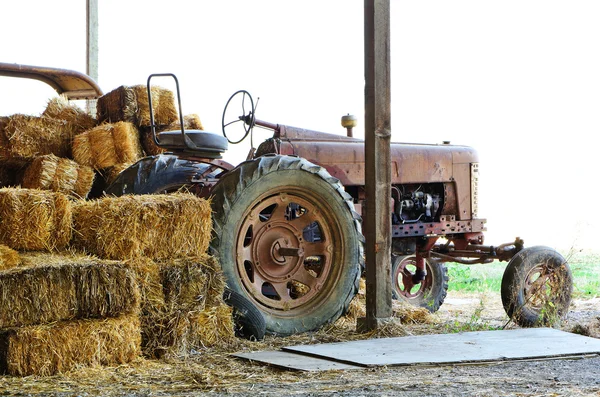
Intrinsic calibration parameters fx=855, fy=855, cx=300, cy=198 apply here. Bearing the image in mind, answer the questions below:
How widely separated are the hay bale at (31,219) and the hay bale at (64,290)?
0.46 feet

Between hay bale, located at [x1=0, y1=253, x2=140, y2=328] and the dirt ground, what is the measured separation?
30 cm

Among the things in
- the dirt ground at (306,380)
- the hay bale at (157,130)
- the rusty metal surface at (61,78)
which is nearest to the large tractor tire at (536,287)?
the dirt ground at (306,380)

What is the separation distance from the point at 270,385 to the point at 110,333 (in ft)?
3.37

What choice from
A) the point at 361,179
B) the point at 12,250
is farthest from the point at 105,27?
the point at 12,250

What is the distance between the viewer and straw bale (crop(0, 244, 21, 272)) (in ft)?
14.1

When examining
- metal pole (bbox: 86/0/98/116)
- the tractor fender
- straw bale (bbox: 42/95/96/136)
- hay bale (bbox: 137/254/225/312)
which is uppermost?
metal pole (bbox: 86/0/98/116)

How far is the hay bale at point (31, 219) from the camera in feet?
15.2

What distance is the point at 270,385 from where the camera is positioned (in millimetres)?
3826

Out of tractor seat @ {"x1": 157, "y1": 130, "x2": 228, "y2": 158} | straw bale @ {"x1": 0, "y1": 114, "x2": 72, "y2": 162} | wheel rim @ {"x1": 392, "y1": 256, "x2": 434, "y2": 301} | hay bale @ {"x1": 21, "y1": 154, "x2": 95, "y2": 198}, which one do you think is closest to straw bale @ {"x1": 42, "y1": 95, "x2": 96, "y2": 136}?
straw bale @ {"x1": 0, "y1": 114, "x2": 72, "y2": 162}

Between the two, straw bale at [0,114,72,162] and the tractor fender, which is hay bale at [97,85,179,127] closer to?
straw bale at [0,114,72,162]

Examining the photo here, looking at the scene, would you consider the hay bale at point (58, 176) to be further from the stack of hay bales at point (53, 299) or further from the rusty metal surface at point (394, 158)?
the stack of hay bales at point (53, 299)

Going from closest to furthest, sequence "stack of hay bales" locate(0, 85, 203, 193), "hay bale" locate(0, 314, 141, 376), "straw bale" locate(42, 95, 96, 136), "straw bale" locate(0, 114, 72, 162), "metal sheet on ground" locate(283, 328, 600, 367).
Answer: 1. "hay bale" locate(0, 314, 141, 376)
2. "metal sheet on ground" locate(283, 328, 600, 367)
3. "stack of hay bales" locate(0, 85, 203, 193)
4. "straw bale" locate(0, 114, 72, 162)
5. "straw bale" locate(42, 95, 96, 136)

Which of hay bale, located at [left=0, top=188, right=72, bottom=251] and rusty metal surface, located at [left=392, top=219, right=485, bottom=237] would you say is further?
rusty metal surface, located at [left=392, top=219, right=485, bottom=237]

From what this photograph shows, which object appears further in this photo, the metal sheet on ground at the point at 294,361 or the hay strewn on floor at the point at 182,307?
the hay strewn on floor at the point at 182,307
